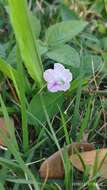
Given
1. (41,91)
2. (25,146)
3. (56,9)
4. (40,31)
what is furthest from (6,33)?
(25,146)

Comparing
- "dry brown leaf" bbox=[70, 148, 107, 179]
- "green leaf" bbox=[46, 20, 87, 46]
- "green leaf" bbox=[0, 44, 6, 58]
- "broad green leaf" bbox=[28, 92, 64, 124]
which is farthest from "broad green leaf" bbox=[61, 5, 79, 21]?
"dry brown leaf" bbox=[70, 148, 107, 179]

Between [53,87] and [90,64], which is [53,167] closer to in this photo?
[53,87]

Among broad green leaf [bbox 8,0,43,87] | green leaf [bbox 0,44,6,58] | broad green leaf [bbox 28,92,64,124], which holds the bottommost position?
broad green leaf [bbox 28,92,64,124]

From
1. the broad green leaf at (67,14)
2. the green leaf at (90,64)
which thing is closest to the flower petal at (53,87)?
the green leaf at (90,64)

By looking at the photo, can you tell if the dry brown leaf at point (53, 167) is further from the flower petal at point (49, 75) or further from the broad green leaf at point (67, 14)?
the broad green leaf at point (67, 14)

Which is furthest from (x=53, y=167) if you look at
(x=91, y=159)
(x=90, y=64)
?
(x=90, y=64)

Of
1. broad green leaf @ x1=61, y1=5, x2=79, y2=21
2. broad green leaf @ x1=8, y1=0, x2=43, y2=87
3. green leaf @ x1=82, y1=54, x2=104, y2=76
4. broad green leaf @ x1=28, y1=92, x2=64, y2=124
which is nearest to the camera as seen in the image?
broad green leaf @ x1=8, y1=0, x2=43, y2=87

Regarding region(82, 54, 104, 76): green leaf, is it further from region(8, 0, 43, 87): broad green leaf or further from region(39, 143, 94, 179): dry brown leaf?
region(39, 143, 94, 179): dry brown leaf

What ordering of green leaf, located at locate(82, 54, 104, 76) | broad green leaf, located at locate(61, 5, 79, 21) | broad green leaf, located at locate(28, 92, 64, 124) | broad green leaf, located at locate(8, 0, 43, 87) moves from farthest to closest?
broad green leaf, located at locate(61, 5, 79, 21), green leaf, located at locate(82, 54, 104, 76), broad green leaf, located at locate(28, 92, 64, 124), broad green leaf, located at locate(8, 0, 43, 87)
